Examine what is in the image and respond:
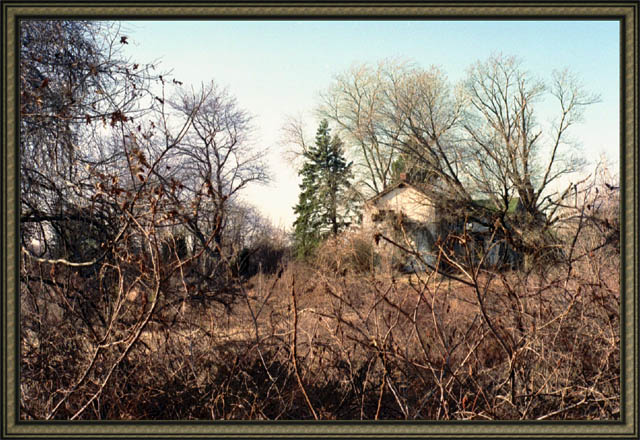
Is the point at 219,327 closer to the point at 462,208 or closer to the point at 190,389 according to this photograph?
the point at 190,389

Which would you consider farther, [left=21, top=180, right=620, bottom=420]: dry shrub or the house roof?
the house roof

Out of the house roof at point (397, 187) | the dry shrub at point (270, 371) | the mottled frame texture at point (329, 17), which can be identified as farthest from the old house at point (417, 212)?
the mottled frame texture at point (329, 17)

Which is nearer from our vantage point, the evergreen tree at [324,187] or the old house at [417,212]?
the old house at [417,212]

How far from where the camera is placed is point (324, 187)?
2609 cm

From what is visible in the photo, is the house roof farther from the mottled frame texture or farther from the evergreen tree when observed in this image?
the mottled frame texture

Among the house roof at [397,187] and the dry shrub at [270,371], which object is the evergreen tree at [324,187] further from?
the dry shrub at [270,371]

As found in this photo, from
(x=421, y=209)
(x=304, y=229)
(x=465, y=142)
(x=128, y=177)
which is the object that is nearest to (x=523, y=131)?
(x=465, y=142)

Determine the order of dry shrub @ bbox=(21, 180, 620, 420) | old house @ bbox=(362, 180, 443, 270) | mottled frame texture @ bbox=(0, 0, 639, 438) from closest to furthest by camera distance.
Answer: mottled frame texture @ bbox=(0, 0, 639, 438) < dry shrub @ bbox=(21, 180, 620, 420) < old house @ bbox=(362, 180, 443, 270)

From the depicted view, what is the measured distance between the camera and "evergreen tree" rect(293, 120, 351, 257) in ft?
82.1

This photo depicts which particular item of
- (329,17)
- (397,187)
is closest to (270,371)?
(329,17)

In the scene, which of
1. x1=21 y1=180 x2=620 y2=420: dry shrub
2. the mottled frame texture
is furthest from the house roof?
the mottled frame texture

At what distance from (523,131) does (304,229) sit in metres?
9.35

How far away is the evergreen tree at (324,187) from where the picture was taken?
25016mm

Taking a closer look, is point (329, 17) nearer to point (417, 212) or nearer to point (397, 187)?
point (417, 212)
